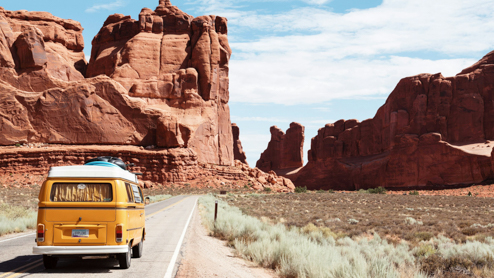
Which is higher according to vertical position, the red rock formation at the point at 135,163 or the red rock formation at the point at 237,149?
the red rock formation at the point at 237,149

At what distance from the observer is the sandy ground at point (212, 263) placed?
31.0ft

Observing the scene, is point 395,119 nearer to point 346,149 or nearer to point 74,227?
point 346,149

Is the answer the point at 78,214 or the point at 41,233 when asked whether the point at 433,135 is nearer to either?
the point at 78,214

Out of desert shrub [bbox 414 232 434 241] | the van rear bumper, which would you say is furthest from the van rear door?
desert shrub [bbox 414 232 434 241]

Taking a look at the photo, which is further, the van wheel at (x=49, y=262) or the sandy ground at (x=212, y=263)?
the van wheel at (x=49, y=262)

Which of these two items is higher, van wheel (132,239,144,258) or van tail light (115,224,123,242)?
van tail light (115,224,123,242)

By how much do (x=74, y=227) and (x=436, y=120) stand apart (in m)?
92.0

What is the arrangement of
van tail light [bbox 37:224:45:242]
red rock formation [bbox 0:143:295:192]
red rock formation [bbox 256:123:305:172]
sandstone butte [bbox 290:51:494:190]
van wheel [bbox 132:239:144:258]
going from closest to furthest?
van tail light [bbox 37:224:45:242], van wheel [bbox 132:239:144:258], red rock formation [bbox 0:143:295:192], sandstone butte [bbox 290:51:494:190], red rock formation [bbox 256:123:305:172]

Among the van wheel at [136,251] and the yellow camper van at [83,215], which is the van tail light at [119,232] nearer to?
the yellow camper van at [83,215]

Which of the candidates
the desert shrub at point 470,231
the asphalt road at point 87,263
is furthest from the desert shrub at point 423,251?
the asphalt road at point 87,263

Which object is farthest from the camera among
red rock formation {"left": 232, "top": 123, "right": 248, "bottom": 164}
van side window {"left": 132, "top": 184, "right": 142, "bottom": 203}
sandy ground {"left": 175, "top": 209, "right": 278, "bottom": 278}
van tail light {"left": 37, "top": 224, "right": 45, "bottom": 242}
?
red rock formation {"left": 232, "top": 123, "right": 248, "bottom": 164}

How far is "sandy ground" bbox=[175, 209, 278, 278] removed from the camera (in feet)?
Result: 31.0

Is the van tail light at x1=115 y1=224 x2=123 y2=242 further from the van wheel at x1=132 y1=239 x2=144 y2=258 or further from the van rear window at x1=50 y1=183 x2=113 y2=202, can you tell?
the van wheel at x1=132 y1=239 x2=144 y2=258

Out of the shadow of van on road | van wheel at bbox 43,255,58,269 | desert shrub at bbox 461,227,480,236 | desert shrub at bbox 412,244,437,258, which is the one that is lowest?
desert shrub at bbox 461,227,480,236
